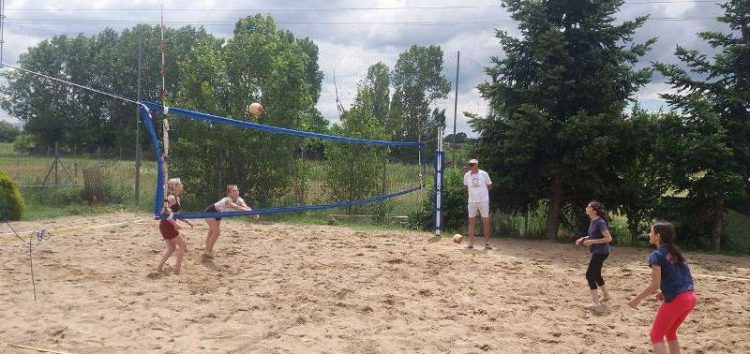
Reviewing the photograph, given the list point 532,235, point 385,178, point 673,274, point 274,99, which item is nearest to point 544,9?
point 532,235

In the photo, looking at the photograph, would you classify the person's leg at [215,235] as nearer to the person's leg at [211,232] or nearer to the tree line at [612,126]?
the person's leg at [211,232]

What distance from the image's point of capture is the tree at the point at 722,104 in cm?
988

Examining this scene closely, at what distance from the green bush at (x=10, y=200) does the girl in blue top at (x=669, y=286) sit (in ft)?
38.4

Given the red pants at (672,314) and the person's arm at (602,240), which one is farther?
the person's arm at (602,240)

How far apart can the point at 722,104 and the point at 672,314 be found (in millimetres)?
7527

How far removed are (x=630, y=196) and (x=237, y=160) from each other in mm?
8183

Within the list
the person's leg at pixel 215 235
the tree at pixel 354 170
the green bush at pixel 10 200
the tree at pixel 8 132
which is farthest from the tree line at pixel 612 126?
the tree at pixel 8 132

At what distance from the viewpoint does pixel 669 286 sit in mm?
4328

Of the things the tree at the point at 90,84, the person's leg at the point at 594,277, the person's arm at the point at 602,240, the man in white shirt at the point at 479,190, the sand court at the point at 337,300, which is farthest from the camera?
the tree at the point at 90,84

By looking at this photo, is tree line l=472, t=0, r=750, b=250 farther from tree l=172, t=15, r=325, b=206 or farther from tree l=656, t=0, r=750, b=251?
tree l=172, t=15, r=325, b=206

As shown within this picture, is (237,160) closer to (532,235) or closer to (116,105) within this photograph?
(532,235)

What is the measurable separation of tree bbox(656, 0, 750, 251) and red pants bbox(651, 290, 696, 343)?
6384 millimetres

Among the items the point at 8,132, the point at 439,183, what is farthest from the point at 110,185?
the point at 8,132

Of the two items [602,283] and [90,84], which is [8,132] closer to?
[90,84]
